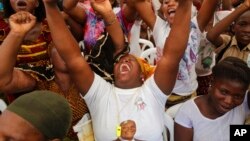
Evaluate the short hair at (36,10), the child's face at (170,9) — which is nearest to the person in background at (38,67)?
the short hair at (36,10)

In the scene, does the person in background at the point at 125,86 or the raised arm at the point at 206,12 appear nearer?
the person in background at the point at 125,86

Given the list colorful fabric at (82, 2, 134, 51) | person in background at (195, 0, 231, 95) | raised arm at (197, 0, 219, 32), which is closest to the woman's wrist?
colorful fabric at (82, 2, 134, 51)

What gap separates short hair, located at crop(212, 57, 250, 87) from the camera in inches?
92.4

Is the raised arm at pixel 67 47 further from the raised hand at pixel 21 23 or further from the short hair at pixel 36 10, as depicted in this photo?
the short hair at pixel 36 10

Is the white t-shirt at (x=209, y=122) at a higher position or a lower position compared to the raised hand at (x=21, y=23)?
lower

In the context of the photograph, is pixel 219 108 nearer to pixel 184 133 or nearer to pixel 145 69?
pixel 184 133

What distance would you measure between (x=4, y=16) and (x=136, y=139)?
1268mm

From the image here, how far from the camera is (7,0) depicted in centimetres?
283

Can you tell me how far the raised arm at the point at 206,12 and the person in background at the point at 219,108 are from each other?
1.70 feet

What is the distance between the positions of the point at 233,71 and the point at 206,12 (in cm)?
69

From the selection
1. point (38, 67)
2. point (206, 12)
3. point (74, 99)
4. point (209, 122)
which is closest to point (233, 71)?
point (209, 122)

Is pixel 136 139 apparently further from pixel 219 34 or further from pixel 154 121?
pixel 219 34

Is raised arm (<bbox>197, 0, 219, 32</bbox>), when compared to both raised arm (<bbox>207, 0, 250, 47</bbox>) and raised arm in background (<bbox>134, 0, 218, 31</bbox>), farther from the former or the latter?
raised arm (<bbox>207, 0, 250, 47</bbox>)

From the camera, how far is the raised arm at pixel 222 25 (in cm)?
295
